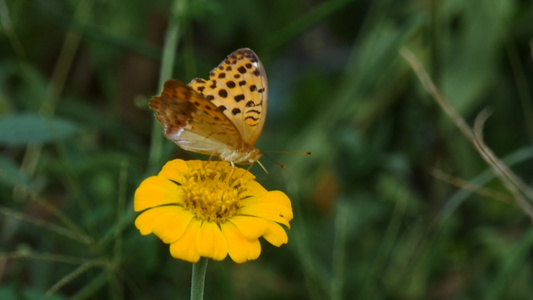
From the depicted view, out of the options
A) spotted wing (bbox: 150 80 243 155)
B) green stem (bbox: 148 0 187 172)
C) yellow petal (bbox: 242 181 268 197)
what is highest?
green stem (bbox: 148 0 187 172)

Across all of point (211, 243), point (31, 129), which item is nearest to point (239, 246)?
point (211, 243)

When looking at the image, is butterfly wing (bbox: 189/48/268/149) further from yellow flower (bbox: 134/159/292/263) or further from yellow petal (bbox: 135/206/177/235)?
yellow petal (bbox: 135/206/177/235)

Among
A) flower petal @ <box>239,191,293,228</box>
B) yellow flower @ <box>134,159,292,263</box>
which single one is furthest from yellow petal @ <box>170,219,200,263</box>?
flower petal @ <box>239,191,293,228</box>

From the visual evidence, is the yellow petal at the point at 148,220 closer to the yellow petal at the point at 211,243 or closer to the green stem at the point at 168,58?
the yellow petal at the point at 211,243

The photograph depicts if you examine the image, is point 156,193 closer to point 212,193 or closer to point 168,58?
point 212,193

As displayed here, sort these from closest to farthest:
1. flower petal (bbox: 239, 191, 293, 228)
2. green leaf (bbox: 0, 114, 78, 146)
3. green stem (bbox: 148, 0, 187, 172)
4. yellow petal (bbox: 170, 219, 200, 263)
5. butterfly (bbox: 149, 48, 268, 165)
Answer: yellow petal (bbox: 170, 219, 200, 263), flower petal (bbox: 239, 191, 293, 228), butterfly (bbox: 149, 48, 268, 165), green leaf (bbox: 0, 114, 78, 146), green stem (bbox: 148, 0, 187, 172)

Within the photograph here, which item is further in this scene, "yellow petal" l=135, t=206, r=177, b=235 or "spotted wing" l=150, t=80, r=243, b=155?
"spotted wing" l=150, t=80, r=243, b=155

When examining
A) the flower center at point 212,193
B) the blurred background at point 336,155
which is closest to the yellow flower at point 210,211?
the flower center at point 212,193
